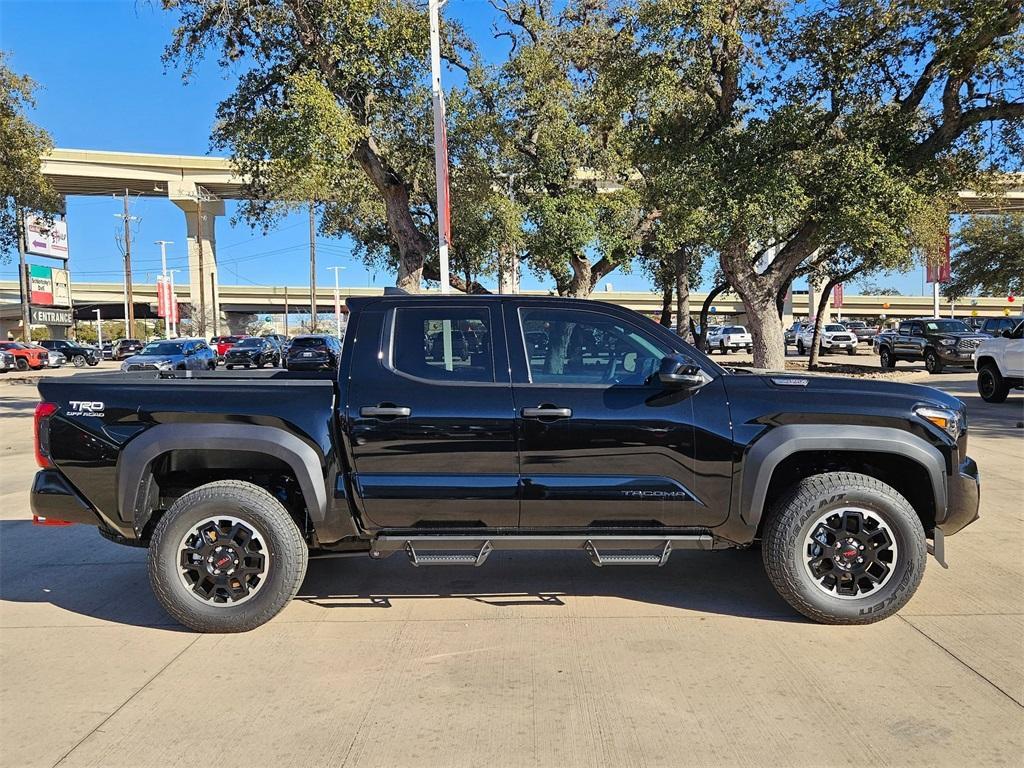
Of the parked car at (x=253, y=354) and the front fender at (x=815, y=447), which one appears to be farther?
the parked car at (x=253, y=354)

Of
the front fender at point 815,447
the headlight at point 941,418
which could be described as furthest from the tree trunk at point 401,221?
the headlight at point 941,418

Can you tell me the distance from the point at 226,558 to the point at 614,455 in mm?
2319

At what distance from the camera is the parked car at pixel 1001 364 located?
13.8 m

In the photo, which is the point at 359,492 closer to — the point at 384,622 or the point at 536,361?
the point at 384,622

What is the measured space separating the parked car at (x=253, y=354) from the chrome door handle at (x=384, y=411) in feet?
100

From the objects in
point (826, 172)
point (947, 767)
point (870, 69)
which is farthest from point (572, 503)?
point (870, 69)

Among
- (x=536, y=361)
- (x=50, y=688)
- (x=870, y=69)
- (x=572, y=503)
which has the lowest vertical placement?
(x=50, y=688)

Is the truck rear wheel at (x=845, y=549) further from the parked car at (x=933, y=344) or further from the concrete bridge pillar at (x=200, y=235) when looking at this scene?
the concrete bridge pillar at (x=200, y=235)

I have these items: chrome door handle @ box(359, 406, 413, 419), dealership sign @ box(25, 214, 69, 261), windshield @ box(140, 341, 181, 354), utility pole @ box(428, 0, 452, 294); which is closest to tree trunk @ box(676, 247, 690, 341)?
utility pole @ box(428, 0, 452, 294)

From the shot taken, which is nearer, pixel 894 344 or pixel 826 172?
pixel 826 172

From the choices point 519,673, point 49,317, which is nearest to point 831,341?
point 519,673

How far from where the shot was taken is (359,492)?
13.5 ft

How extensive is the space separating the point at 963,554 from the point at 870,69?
42.8ft

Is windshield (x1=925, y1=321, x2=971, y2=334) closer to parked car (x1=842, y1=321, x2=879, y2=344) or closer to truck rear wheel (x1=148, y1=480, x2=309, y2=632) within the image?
truck rear wheel (x1=148, y1=480, x2=309, y2=632)
